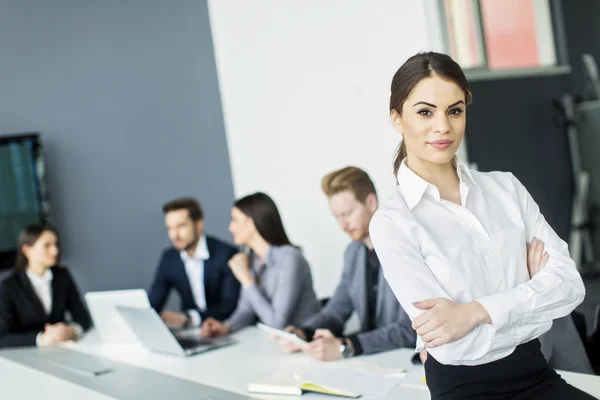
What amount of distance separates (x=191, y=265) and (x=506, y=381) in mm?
2719

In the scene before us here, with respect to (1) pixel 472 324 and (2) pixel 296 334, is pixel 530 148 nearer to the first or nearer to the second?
(2) pixel 296 334

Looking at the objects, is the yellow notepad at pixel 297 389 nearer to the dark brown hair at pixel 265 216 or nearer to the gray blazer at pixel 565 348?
the gray blazer at pixel 565 348

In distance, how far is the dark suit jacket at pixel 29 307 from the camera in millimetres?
3498

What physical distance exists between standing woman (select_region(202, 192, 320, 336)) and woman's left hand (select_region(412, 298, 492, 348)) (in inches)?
65.4

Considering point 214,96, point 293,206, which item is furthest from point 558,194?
point 214,96

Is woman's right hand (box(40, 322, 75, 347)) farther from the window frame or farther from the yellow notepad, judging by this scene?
the window frame

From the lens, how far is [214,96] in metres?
5.40

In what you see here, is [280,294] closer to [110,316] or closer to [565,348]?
[110,316]

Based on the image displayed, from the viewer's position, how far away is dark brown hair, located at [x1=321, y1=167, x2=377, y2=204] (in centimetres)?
277

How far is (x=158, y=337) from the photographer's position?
9.01 ft

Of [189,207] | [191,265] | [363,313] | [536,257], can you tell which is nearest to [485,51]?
[189,207]

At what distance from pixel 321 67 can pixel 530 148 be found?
5.66ft

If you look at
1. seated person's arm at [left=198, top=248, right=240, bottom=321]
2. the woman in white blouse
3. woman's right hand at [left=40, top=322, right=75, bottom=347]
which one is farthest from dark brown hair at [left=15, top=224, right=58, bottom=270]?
the woman in white blouse

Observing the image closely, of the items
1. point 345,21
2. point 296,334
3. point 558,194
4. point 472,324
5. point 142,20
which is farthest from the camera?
point 558,194
